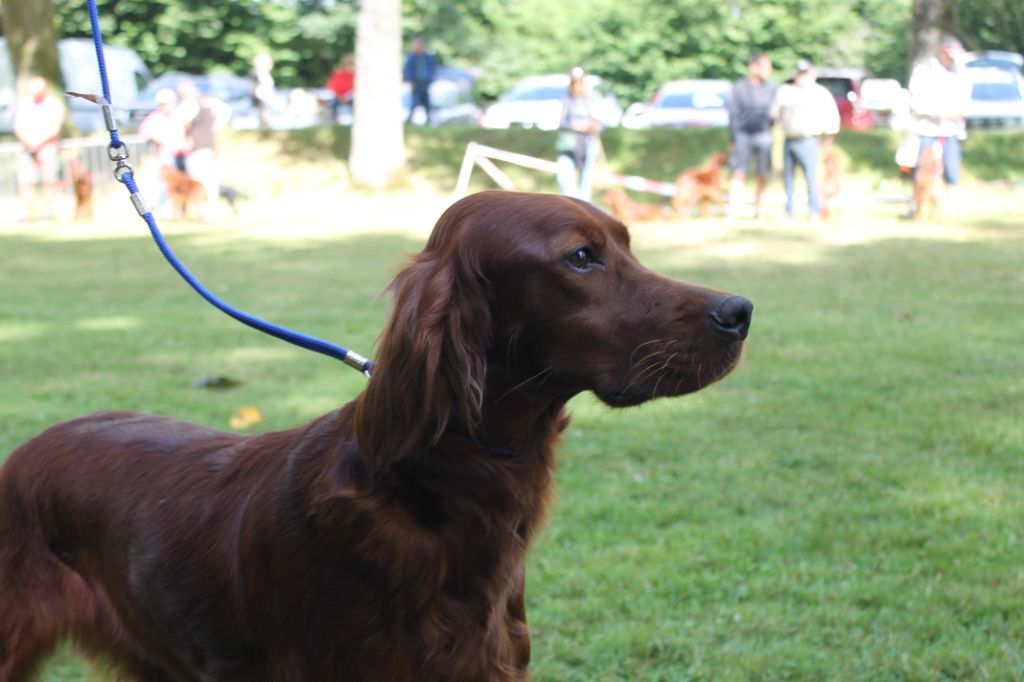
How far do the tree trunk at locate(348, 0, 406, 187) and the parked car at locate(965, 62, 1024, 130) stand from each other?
14.1 m

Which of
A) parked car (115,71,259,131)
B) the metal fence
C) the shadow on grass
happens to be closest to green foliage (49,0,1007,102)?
parked car (115,71,259,131)

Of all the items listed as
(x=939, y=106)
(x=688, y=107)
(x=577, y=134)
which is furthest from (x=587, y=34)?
(x=939, y=106)

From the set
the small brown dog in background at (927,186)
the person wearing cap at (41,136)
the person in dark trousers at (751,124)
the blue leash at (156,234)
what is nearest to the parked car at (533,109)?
the person in dark trousers at (751,124)

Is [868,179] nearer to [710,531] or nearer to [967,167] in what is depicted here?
[967,167]

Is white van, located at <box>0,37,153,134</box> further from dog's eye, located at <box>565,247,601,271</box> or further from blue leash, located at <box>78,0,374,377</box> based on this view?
dog's eye, located at <box>565,247,601,271</box>

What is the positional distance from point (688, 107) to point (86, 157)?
14271 millimetres

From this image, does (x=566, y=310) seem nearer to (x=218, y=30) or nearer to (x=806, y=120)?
(x=806, y=120)

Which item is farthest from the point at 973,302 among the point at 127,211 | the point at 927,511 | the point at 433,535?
the point at 127,211

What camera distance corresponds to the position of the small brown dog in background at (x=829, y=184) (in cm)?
1738

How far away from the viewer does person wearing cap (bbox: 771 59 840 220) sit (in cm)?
1688

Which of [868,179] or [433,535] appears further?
[868,179]

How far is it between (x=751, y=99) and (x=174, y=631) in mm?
16411

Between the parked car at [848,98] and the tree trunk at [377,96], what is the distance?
1317 cm

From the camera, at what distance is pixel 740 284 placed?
11.1m
